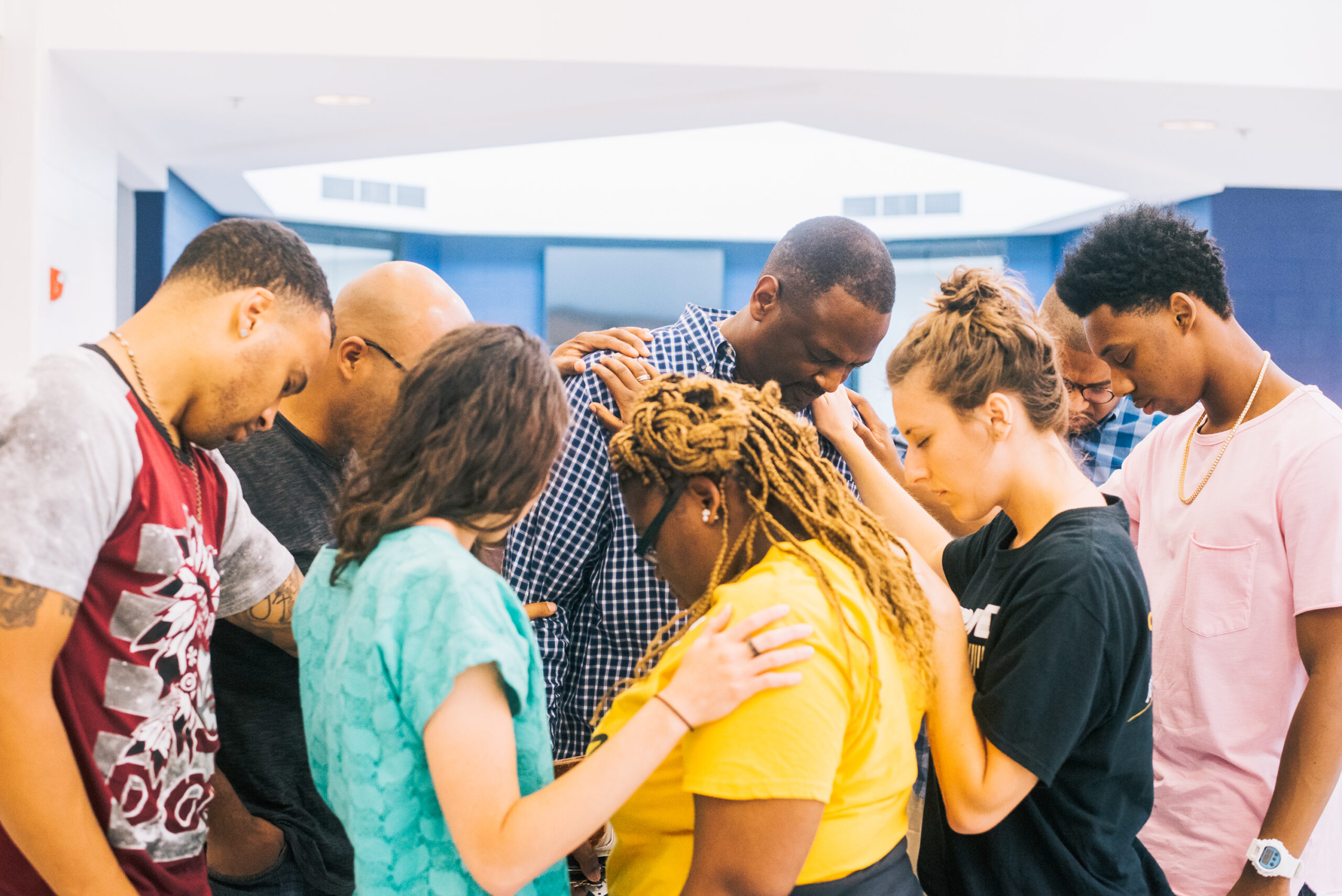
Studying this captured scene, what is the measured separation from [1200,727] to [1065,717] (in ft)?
2.32

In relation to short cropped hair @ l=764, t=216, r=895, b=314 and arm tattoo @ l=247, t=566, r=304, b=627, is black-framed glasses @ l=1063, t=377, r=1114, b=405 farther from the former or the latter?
arm tattoo @ l=247, t=566, r=304, b=627

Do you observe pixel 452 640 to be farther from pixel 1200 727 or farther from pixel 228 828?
pixel 1200 727

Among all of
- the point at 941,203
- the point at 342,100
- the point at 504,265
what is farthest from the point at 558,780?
the point at 941,203

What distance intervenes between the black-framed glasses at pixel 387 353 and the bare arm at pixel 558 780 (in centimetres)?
107

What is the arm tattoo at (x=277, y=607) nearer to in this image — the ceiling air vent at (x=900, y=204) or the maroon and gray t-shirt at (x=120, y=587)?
the maroon and gray t-shirt at (x=120, y=587)

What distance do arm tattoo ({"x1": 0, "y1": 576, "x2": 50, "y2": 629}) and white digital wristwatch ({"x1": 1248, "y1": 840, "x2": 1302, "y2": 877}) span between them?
1.85 metres

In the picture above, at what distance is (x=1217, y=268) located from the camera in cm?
193

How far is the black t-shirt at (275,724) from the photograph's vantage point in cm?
174

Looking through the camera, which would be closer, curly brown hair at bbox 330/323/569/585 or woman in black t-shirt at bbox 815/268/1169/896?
curly brown hair at bbox 330/323/569/585

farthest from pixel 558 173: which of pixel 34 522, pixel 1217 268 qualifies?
pixel 34 522

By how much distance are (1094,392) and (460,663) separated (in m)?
2.27

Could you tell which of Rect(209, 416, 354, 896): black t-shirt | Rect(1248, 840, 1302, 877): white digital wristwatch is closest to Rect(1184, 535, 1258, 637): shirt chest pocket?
Rect(1248, 840, 1302, 877): white digital wristwatch

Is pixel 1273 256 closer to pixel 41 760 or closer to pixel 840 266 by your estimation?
pixel 840 266

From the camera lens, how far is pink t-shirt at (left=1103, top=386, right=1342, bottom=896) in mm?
1764
